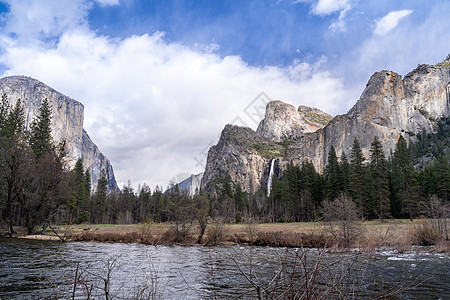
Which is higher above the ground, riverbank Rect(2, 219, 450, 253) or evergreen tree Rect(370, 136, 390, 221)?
evergreen tree Rect(370, 136, 390, 221)

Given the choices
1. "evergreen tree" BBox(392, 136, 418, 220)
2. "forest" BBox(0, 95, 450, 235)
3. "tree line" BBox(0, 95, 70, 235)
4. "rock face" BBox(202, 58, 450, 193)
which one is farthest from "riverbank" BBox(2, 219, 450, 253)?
"rock face" BBox(202, 58, 450, 193)

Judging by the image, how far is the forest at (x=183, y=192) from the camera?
32.4 meters

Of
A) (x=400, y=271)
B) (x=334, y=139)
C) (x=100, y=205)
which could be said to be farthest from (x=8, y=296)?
(x=334, y=139)

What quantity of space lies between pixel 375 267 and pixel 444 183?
53.9m

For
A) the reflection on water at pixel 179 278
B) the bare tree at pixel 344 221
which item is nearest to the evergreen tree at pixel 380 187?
the bare tree at pixel 344 221

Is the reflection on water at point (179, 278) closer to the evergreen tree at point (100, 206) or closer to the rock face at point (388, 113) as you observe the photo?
the evergreen tree at point (100, 206)

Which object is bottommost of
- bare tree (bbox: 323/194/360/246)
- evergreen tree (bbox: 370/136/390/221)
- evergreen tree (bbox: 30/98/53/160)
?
bare tree (bbox: 323/194/360/246)

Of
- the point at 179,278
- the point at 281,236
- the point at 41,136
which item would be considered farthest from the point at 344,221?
the point at 41,136

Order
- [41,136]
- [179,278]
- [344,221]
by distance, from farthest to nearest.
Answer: [41,136] → [344,221] → [179,278]

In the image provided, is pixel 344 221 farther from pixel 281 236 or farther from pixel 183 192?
pixel 183 192

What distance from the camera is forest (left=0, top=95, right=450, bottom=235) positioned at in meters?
32.4

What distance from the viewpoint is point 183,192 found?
3466 centimetres

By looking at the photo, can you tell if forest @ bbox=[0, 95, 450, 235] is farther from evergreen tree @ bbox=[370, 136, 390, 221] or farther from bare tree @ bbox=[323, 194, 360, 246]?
bare tree @ bbox=[323, 194, 360, 246]

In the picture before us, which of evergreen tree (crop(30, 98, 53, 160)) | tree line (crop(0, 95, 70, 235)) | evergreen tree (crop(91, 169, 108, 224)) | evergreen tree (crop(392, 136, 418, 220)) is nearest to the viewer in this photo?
tree line (crop(0, 95, 70, 235))
